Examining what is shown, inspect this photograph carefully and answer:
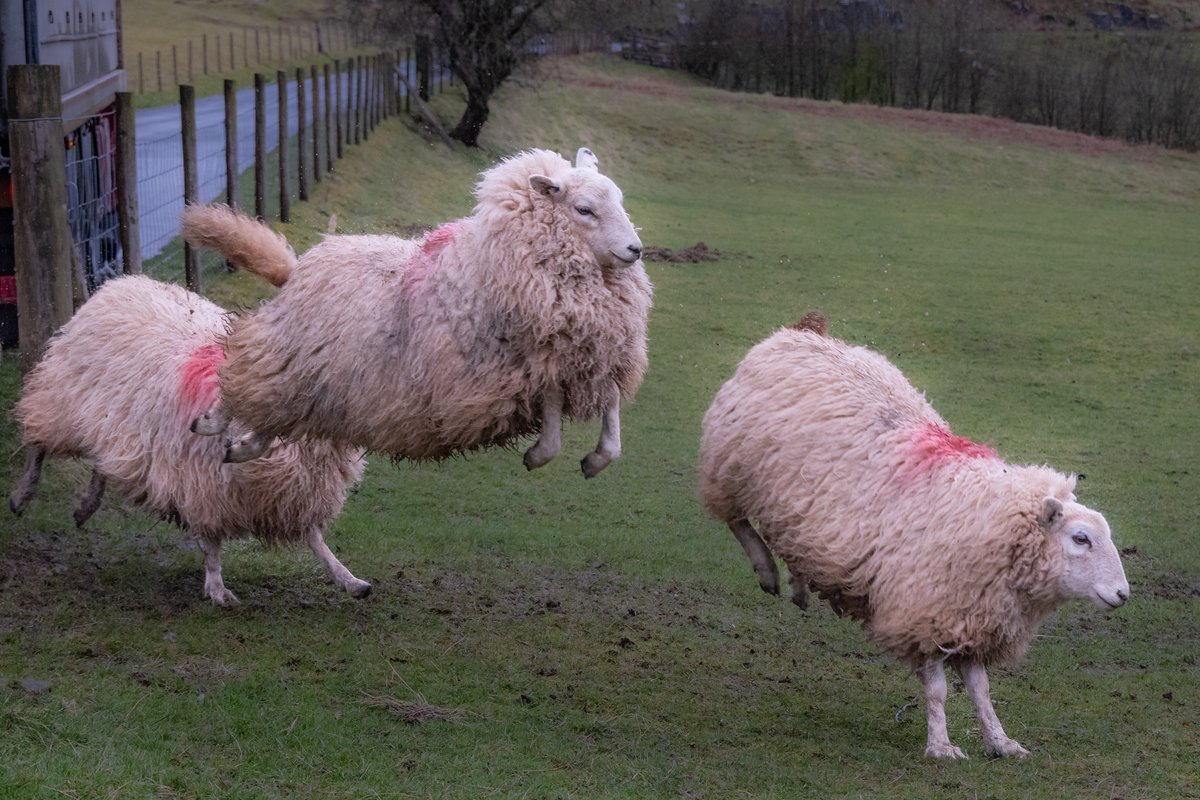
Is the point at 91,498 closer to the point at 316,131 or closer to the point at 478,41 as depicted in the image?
the point at 316,131

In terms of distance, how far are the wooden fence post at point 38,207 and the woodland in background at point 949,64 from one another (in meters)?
41.3

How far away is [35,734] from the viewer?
4539mm

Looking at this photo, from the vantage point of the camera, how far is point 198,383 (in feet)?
22.1

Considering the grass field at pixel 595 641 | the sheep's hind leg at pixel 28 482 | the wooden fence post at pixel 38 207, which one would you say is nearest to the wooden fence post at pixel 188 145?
the grass field at pixel 595 641

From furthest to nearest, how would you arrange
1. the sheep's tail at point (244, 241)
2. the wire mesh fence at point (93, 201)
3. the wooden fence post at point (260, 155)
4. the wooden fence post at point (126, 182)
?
the wooden fence post at point (260, 155), the wire mesh fence at point (93, 201), the wooden fence post at point (126, 182), the sheep's tail at point (244, 241)

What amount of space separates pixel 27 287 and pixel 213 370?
1.85m

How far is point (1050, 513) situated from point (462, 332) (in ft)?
8.40

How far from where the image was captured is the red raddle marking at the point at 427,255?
18.5 feet

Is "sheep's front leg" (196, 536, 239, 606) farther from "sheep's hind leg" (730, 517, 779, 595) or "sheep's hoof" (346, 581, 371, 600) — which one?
"sheep's hind leg" (730, 517, 779, 595)

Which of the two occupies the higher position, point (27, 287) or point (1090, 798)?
point (27, 287)

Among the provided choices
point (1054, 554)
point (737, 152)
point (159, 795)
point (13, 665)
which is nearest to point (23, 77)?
point (13, 665)

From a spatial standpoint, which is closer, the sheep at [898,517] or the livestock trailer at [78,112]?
the sheep at [898,517]

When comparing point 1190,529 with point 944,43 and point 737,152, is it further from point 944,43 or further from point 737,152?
point 944,43

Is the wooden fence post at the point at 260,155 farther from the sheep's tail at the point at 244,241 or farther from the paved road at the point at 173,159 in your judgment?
the sheep's tail at the point at 244,241
